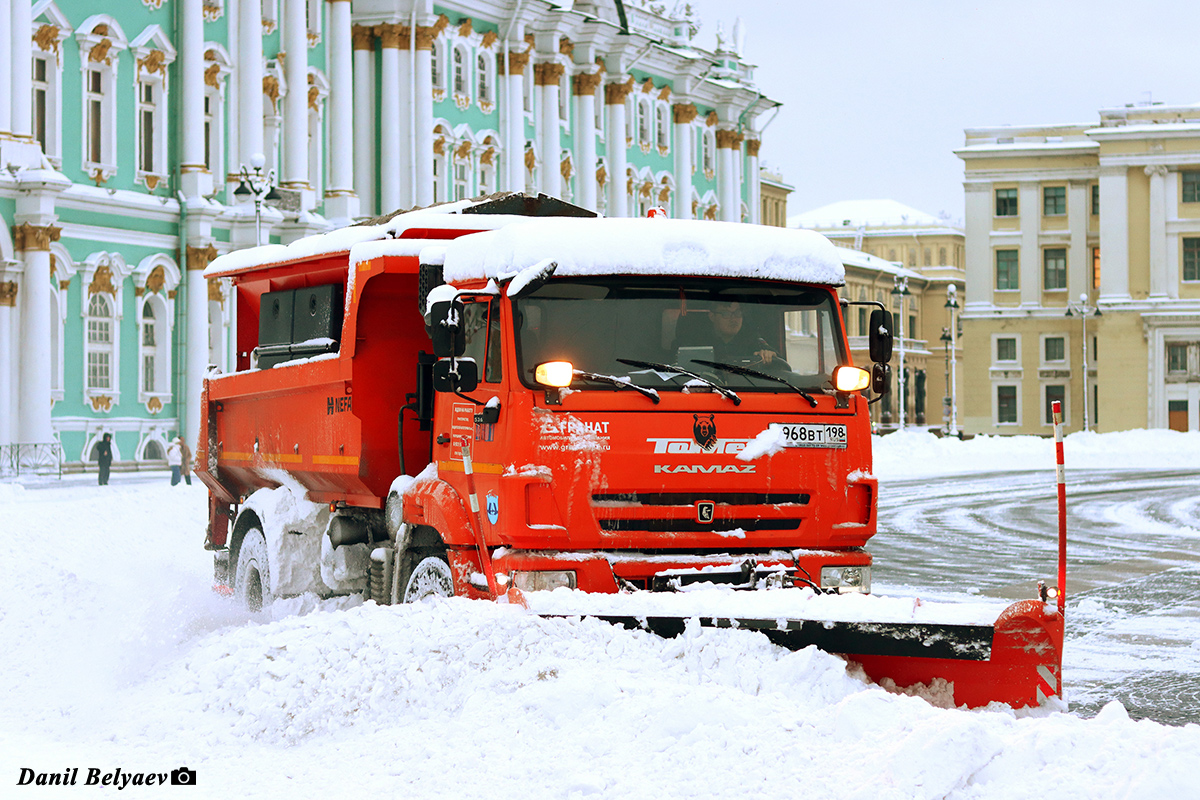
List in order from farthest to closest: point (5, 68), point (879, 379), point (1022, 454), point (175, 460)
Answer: point (1022, 454), point (5, 68), point (175, 460), point (879, 379)

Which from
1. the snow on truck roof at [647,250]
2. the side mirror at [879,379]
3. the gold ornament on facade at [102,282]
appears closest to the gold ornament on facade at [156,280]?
the gold ornament on facade at [102,282]

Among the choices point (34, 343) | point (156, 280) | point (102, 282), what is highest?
point (156, 280)

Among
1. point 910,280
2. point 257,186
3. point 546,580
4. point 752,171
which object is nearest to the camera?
point 546,580

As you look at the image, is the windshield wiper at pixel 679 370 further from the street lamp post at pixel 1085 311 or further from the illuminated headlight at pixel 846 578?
the street lamp post at pixel 1085 311

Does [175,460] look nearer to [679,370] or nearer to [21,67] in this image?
[21,67]

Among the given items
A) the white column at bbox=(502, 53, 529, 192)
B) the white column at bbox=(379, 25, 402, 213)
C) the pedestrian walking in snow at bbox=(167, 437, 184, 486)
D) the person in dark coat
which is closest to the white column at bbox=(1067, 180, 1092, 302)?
the white column at bbox=(502, 53, 529, 192)

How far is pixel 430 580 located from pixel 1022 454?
50738mm

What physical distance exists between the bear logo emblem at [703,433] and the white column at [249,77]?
36.3 m

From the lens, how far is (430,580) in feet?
32.0

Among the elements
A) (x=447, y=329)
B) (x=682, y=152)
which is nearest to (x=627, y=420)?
(x=447, y=329)

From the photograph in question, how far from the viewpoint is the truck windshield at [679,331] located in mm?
9039

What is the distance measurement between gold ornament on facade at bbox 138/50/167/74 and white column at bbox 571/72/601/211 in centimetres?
2184

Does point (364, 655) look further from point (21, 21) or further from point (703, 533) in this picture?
point (21, 21)

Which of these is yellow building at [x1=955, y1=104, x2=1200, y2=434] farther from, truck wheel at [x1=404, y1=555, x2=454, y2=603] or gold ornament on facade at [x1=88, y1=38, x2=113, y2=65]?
truck wheel at [x1=404, y1=555, x2=454, y2=603]
